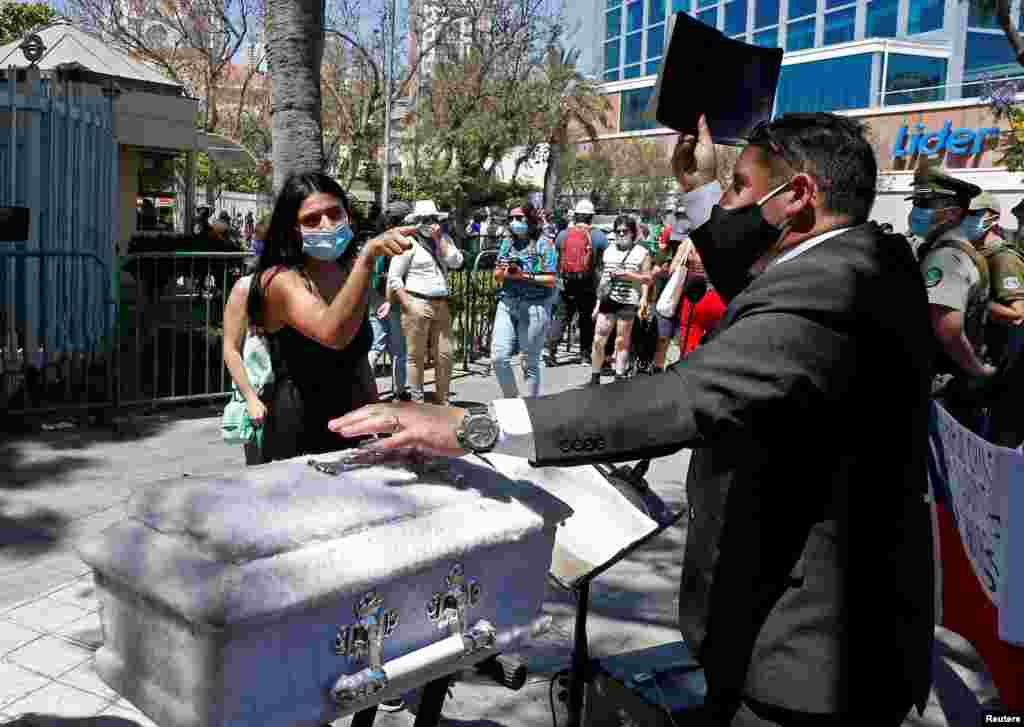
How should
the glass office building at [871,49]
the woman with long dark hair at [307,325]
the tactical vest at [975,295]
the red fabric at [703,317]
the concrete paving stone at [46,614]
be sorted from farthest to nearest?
the glass office building at [871,49] < the red fabric at [703,317] < the tactical vest at [975,295] < the concrete paving stone at [46,614] < the woman with long dark hair at [307,325]

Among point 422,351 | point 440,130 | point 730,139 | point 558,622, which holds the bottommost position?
point 558,622

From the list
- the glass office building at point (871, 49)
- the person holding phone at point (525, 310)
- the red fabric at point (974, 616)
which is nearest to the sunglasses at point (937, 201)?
the person holding phone at point (525, 310)

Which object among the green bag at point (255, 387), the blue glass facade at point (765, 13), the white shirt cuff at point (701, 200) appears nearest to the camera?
the white shirt cuff at point (701, 200)

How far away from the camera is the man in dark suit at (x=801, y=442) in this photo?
169cm

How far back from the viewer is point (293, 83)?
7004 millimetres

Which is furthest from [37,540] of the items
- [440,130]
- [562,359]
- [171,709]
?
[440,130]

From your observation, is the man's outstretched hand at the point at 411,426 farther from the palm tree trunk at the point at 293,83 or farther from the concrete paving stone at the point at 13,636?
the palm tree trunk at the point at 293,83

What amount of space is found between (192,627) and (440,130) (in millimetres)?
34211

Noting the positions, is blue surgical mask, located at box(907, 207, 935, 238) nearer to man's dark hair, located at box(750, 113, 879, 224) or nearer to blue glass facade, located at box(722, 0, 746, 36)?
man's dark hair, located at box(750, 113, 879, 224)

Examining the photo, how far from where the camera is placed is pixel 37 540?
547cm

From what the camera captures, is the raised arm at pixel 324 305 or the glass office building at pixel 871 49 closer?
the raised arm at pixel 324 305

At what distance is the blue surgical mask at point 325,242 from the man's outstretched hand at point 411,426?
186 centimetres

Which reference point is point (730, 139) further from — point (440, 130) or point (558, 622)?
point (440, 130)

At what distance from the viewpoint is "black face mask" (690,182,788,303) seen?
196cm
